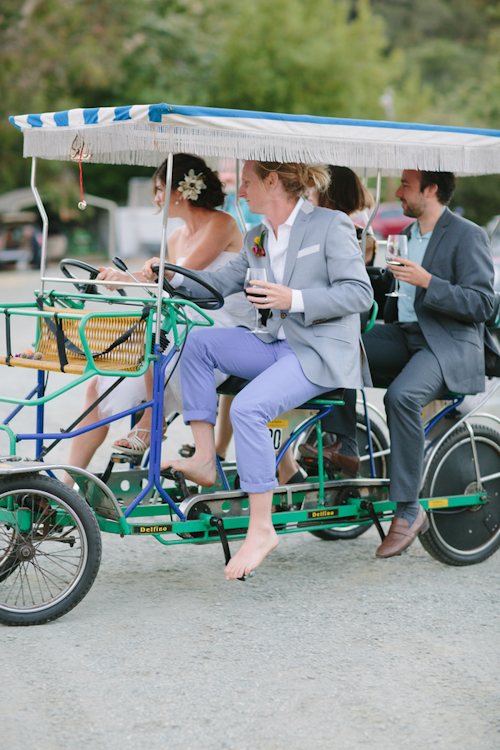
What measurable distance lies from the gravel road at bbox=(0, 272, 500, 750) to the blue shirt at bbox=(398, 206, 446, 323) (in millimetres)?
1271

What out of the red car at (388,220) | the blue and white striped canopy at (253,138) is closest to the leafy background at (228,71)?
the red car at (388,220)

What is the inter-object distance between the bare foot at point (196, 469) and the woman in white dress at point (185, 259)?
307 mm

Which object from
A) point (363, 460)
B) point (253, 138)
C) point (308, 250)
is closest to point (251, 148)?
point (253, 138)

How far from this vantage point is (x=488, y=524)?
481cm

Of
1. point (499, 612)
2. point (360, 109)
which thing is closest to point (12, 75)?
A: point (360, 109)

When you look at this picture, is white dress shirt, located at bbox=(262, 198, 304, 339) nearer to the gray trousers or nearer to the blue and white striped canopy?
the blue and white striped canopy

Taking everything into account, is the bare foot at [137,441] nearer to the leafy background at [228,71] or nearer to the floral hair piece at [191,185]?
the floral hair piece at [191,185]

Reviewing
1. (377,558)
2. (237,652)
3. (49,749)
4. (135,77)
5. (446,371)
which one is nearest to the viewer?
(49,749)

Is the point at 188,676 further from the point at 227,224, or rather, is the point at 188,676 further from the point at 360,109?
the point at 360,109

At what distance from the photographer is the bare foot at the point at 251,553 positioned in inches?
151

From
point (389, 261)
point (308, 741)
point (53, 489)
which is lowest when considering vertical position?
point (308, 741)

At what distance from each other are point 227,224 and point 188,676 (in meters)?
2.44

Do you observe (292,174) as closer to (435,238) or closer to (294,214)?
(294,214)

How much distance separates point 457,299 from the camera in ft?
14.1
